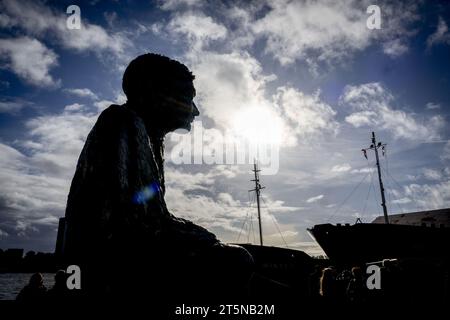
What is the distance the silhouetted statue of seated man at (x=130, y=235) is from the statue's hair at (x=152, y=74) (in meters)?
0.56

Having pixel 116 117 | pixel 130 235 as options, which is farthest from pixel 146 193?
pixel 116 117

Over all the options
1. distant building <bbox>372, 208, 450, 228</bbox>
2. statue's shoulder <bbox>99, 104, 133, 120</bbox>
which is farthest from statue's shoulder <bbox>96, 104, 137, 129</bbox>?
distant building <bbox>372, 208, 450, 228</bbox>

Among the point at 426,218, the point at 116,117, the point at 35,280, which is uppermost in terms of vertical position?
the point at 426,218

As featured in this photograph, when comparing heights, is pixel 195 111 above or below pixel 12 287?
above

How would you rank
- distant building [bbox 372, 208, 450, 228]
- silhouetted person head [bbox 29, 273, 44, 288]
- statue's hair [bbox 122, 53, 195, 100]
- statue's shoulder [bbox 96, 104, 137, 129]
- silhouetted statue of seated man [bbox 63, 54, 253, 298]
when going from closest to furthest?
silhouetted statue of seated man [bbox 63, 54, 253, 298] < statue's shoulder [bbox 96, 104, 137, 129] < statue's hair [bbox 122, 53, 195, 100] < silhouetted person head [bbox 29, 273, 44, 288] < distant building [bbox 372, 208, 450, 228]

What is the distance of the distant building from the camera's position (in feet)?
98.5

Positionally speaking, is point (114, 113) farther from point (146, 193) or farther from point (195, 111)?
point (195, 111)

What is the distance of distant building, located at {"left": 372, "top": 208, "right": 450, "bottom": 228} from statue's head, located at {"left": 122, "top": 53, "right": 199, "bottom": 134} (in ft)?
114

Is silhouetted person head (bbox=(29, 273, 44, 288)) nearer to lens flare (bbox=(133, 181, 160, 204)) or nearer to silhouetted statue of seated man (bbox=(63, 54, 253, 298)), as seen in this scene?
silhouetted statue of seated man (bbox=(63, 54, 253, 298))

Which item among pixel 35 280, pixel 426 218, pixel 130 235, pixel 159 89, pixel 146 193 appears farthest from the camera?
pixel 426 218

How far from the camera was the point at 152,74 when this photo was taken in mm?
2291

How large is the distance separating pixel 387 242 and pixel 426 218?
17.0 metres

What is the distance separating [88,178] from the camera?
5.20ft
